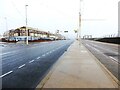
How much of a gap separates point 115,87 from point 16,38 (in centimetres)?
8553

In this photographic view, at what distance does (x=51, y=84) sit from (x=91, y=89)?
1710 mm

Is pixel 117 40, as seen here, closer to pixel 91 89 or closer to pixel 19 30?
pixel 19 30

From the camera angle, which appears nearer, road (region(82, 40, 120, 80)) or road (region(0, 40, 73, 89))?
road (region(0, 40, 73, 89))

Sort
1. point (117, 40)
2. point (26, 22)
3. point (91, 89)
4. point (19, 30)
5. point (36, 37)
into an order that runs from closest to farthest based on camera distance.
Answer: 1. point (91, 89)
2. point (117, 40)
3. point (26, 22)
4. point (19, 30)
5. point (36, 37)

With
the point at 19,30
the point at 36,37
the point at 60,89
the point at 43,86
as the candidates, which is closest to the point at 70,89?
the point at 60,89

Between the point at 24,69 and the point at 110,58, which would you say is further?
the point at 110,58

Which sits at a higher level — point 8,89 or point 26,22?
point 26,22

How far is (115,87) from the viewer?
902 cm

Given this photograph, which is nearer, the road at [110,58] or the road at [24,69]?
the road at [24,69]

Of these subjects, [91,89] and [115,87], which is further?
[115,87]

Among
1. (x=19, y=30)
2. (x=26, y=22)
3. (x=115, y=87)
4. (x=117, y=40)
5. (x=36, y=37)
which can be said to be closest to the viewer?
(x=115, y=87)

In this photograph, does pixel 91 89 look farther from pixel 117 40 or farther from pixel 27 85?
pixel 117 40

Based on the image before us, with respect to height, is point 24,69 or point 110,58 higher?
point 24,69

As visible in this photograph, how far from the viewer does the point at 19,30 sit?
9131 centimetres
